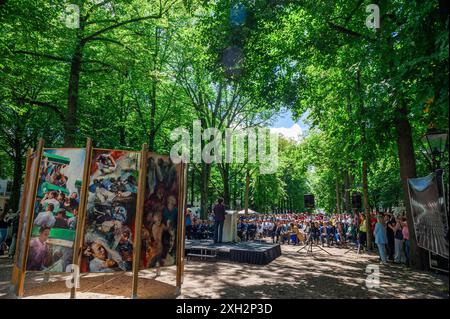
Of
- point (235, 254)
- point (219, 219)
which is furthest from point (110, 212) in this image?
point (219, 219)

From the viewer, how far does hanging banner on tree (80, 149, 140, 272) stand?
612cm

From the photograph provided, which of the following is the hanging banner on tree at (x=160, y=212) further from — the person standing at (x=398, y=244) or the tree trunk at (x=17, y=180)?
the tree trunk at (x=17, y=180)

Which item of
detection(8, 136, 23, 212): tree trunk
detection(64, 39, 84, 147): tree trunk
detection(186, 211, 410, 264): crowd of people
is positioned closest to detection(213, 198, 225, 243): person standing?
detection(186, 211, 410, 264): crowd of people

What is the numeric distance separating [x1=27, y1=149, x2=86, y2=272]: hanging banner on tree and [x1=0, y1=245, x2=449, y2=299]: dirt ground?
997mm

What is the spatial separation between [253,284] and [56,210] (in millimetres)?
Result: 5194

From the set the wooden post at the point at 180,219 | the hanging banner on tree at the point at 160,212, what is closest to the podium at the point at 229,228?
the wooden post at the point at 180,219

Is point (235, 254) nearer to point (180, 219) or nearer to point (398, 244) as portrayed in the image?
point (180, 219)

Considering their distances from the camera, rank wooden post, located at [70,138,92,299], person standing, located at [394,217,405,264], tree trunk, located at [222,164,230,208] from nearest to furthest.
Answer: wooden post, located at [70,138,92,299]
person standing, located at [394,217,405,264]
tree trunk, located at [222,164,230,208]

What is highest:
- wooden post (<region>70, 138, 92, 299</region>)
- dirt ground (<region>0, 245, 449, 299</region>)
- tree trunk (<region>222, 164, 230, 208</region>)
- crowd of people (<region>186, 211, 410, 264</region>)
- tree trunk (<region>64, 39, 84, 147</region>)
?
tree trunk (<region>64, 39, 84, 147</region>)

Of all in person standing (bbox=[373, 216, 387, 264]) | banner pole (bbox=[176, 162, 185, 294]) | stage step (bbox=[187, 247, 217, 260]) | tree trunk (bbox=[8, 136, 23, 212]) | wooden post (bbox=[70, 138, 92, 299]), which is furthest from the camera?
tree trunk (bbox=[8, 136, 23, 212])

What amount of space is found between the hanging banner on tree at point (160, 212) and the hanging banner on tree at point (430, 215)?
19.0ft

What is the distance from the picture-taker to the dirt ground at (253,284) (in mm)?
6734

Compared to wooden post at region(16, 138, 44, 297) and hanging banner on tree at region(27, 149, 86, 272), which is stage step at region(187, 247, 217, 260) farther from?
wooden post at region(16, 138, 44, 297)

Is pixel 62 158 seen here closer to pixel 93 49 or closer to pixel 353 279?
pixel 353 279
